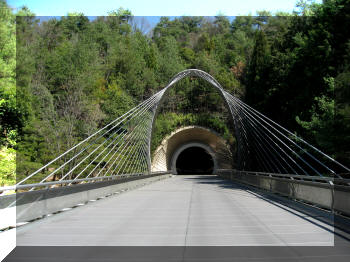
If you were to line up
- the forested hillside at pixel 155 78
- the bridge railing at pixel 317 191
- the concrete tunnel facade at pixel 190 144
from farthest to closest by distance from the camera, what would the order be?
the concrete tunnel facade at pixel 190 144
the forested hillside at pixel 155 78
the bridge railing at pixel 317 191

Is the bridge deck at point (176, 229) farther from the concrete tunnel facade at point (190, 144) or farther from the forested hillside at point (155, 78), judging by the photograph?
the concrete tunnel facade at point (190, 144)

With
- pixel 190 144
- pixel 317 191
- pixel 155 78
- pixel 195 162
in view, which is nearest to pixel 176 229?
pixel 317 191

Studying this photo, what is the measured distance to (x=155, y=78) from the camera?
2795 inches

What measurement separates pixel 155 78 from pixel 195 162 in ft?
75.3

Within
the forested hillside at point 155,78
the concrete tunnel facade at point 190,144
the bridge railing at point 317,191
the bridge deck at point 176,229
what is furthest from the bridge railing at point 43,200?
the concrete tunnel facade at point 190,144

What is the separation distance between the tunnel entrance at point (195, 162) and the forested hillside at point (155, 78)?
15511 mm

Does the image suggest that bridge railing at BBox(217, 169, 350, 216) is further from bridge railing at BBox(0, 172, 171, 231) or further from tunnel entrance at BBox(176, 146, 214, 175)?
tunnel entrance at BBox(176, 146, 214, 175)

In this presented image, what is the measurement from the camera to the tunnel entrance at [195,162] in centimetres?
8538

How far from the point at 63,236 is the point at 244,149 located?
3347cm

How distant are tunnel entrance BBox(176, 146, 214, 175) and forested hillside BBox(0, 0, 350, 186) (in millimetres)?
15511

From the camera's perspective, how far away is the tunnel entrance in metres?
85.4

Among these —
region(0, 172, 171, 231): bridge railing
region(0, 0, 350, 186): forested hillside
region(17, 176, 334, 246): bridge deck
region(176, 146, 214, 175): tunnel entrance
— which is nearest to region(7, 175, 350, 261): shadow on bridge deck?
region(17, 176, 334, 246): bridge deck

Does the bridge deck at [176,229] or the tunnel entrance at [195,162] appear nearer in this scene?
the bridge deck at [176,229]

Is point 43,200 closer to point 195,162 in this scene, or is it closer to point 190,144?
point 190,144
